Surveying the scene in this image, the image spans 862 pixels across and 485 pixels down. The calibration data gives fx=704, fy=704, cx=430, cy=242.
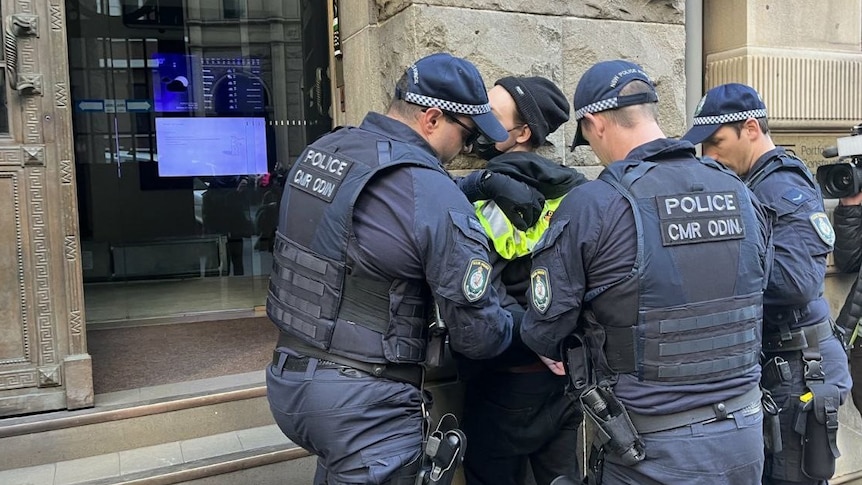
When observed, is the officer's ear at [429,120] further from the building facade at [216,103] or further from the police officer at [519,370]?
the building facade at [216,103]

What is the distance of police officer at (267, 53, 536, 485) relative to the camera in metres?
2.06

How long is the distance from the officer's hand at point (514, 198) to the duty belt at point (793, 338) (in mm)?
1158

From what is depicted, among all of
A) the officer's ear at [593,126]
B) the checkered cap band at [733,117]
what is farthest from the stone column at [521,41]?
the officer's ear at [593,126]

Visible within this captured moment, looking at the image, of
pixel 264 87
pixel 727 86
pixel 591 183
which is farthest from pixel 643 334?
pixel 264 87

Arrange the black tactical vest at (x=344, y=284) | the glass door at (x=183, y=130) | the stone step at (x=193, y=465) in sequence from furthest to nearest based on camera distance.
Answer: the glass door at (x=183, y=130)
the stone step at (x=193, y=465)
the black tactical vest at (x=344, y=284)

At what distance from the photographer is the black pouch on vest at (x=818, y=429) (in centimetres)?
271

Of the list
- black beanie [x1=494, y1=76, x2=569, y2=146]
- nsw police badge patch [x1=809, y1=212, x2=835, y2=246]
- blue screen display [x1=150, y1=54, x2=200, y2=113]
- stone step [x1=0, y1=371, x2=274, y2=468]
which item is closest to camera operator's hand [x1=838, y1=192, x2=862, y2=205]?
nsw police badge patch [x1=809, y1=212, x2=835, y2=246]

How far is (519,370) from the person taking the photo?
2529 millimetres

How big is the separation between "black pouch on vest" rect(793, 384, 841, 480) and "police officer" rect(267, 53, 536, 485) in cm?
136

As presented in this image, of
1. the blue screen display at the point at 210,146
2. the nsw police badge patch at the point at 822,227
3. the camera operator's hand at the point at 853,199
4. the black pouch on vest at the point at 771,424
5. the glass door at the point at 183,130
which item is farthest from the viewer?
the glass door at the point at 183,130

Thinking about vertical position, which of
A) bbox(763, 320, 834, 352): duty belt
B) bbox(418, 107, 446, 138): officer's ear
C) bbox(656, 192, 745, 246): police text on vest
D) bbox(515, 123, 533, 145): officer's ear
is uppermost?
bbox(418, 107, 446, 138): officer's ear

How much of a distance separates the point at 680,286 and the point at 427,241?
73cm

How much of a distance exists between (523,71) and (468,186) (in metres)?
1.22

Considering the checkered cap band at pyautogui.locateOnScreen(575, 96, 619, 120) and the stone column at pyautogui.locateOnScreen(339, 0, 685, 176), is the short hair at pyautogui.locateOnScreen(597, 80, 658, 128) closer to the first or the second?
the checkered cap band at pyautogui.locateOnScreen(575, 96, 619, 120)
